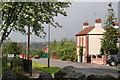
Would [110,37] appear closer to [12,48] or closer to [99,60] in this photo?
[99,60]

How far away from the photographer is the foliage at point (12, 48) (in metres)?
13.5

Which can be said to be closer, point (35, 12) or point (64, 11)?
point (35, 12)

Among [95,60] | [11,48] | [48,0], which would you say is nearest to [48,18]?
[48,0]

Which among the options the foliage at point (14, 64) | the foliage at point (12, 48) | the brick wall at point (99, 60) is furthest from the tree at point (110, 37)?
the foliage at point (14, 64)

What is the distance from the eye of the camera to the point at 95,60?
2208 centimetres

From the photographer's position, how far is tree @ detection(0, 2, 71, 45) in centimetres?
838

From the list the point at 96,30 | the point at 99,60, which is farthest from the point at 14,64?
the point at 99,60

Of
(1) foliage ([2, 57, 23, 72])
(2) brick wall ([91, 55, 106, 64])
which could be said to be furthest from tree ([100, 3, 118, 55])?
(1) foliage ([2, 57, 23, 72])

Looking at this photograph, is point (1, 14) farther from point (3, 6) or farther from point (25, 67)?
point (25, 67)

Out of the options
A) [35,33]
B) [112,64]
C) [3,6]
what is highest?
[3,6]

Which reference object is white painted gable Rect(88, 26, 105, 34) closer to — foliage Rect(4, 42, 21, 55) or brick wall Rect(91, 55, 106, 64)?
brick wall Rect(91, 55, 106, 64)

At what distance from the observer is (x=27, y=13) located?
27.3 feet

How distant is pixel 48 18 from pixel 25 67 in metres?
2.79

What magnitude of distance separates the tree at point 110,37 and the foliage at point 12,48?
952 cm
